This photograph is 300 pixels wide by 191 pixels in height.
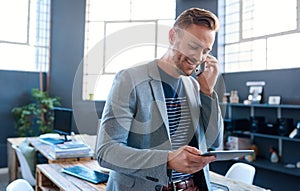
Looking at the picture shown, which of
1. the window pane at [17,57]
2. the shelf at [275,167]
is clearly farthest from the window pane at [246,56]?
the window pane at [17,57]

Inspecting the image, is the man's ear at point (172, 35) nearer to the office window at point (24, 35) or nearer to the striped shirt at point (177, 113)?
the striped shirt at point (177, 113)

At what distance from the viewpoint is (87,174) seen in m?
1.79

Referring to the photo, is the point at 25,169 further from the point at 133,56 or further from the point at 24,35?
the point at 24,35

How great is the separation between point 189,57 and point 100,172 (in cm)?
117

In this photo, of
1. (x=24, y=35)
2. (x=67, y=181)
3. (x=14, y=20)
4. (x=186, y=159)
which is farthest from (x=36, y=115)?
(x=186, y=159)

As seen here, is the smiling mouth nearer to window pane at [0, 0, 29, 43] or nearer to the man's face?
the man's face

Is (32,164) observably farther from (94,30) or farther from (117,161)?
(94,30)

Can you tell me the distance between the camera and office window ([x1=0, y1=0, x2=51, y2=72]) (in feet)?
14.9

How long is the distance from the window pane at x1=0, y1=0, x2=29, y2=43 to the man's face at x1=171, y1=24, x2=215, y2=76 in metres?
4.36

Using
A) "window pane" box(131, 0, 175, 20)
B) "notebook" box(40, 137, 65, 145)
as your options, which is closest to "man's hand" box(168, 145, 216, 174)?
"notebook" box(40, 137, 65, 145)

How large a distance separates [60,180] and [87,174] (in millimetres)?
176

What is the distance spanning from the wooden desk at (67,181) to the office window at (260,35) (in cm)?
221

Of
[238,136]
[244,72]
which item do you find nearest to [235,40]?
[244,72]

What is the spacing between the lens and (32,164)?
2.72 metres
